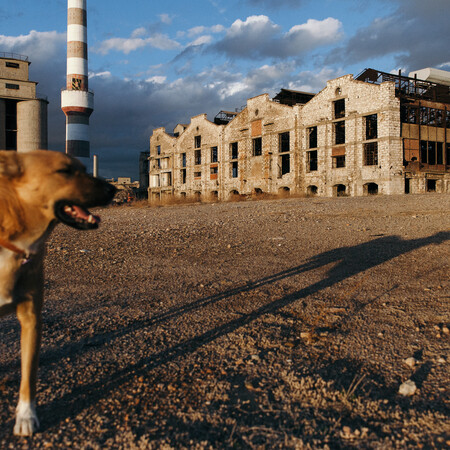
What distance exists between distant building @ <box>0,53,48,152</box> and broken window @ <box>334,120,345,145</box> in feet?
105

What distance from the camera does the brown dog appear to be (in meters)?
1.88

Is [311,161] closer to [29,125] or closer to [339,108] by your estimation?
[339,108]

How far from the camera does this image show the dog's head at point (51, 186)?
1.89 meters

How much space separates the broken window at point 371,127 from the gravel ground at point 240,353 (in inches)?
978

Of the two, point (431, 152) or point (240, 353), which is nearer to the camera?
point (240, 353)

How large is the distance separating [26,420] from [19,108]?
46470mm

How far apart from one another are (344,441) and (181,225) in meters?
8.14

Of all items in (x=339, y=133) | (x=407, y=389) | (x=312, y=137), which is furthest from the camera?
(x=312, y=137)

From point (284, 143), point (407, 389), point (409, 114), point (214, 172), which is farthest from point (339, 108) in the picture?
point (407, 389)

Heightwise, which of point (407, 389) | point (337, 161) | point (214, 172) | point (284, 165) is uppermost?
point (214, 172)

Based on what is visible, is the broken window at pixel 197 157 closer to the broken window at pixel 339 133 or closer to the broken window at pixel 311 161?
the broken window at pixel 311 161

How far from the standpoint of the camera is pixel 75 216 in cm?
198

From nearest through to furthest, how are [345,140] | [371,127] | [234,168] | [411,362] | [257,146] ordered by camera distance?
[411,362] < [371,127] < [345,140] < [257,146] < [234,168]

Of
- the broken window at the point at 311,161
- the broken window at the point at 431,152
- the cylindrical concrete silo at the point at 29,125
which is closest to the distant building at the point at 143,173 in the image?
the cylindrical concrete silo at the point at 29,125
